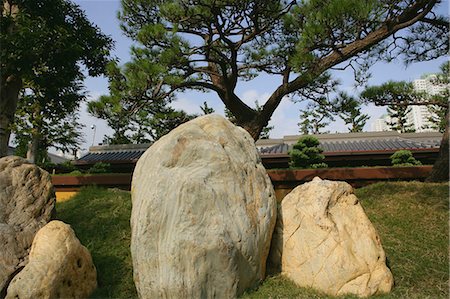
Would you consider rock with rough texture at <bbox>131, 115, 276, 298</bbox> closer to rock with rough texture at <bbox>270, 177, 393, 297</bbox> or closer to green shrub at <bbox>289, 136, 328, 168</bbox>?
rock with rough texture at <bbox>270, 177, 393, 297</bbox>

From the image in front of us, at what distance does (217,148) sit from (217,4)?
2712 mm

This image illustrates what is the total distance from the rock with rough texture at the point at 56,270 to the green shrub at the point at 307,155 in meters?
4.57

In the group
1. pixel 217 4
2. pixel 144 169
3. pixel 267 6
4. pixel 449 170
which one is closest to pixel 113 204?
pixel 144 169

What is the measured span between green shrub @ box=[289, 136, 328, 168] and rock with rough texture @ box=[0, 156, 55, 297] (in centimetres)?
459

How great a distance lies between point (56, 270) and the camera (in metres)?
3.57

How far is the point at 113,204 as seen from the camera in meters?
6.14

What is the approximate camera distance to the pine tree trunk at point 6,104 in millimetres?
6254

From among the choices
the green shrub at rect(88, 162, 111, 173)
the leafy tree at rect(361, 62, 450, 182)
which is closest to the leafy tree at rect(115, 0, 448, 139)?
the leafy tree at rect(361, 62, 450, 182)

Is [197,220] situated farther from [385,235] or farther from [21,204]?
[385,235]

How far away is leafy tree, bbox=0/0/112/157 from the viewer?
5.76 m

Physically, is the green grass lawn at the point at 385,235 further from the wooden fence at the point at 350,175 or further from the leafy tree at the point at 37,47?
the leafy tree at the point at 37,47

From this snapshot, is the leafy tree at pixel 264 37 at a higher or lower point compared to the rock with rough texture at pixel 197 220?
higher

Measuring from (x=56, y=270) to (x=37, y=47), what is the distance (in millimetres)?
3950

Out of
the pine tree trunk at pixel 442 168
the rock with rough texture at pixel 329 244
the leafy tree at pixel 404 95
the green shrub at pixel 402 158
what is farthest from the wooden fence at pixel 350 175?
the rock with rough texture at pixel 329 244
